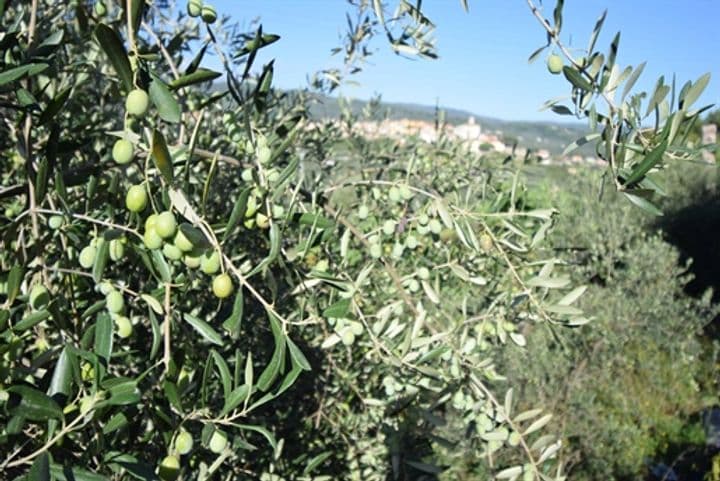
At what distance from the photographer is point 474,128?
2.65 meters

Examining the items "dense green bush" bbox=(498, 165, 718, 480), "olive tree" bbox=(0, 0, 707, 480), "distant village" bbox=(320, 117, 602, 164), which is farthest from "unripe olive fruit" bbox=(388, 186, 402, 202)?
"dense green bush" bbox=(498, 165, 718, 480)

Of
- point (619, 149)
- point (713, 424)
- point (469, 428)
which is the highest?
point (619, 149)

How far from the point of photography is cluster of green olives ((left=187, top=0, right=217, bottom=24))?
0.84m

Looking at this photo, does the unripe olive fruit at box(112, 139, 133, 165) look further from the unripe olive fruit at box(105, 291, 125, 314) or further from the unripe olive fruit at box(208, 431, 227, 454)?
the unripe olive fruit at box(208, 431, 227, 454)

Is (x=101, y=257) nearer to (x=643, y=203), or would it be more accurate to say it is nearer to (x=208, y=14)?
(x=208, y=14)

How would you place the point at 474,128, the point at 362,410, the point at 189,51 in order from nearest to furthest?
1. the point at 189,51
2. the point at 362,410
3. the point at 474,128

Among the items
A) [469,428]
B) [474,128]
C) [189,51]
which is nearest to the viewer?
[469,428]

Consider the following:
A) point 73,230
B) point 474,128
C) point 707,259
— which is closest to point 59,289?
point 73,230

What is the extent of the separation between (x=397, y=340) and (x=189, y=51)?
115cm

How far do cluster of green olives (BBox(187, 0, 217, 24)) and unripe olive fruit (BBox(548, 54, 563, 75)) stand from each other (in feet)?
1.45

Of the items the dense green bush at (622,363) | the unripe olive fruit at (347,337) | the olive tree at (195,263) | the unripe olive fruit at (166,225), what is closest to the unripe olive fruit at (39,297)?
the olive tree at (195,263)

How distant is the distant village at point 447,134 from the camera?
238cm

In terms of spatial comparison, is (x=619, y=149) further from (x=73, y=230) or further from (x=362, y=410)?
(x=362, y=410)

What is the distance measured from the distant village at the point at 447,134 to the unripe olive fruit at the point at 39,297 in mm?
1632
